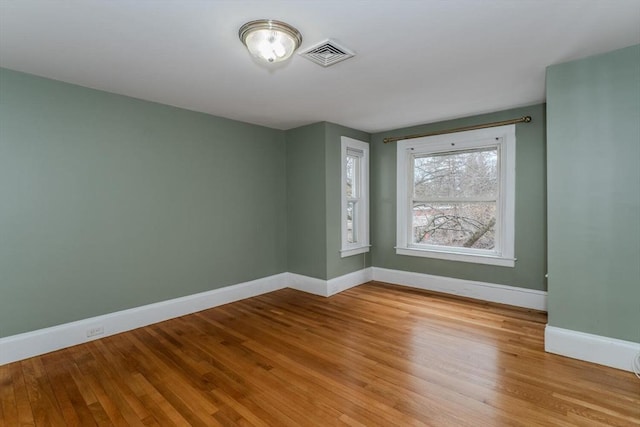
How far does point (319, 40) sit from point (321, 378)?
2365 mm

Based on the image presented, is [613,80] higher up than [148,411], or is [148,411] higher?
[613,80]

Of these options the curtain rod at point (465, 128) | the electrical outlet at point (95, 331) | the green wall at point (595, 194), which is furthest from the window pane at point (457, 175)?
the electrical outlet at point (95, 331)

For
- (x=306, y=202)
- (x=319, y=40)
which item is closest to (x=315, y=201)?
(x=306, y=202)

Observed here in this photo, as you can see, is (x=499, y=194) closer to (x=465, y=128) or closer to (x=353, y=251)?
(x=465, y=128)

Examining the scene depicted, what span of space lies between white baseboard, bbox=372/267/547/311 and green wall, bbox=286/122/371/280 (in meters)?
0.64

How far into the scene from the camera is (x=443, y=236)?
4.43 metres

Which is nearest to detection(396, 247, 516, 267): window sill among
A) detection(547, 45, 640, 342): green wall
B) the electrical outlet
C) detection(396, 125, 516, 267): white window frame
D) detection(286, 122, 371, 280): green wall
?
detection(396, 125, 516, 267): white window frame

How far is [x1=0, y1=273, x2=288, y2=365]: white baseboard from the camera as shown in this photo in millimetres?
2534

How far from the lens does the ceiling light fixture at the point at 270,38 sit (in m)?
1.88

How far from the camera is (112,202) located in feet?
10.0

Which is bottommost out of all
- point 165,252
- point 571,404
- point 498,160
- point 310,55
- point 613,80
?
point 571,404

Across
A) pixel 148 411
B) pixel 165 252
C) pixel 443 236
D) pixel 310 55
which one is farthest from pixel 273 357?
pixel 443 236

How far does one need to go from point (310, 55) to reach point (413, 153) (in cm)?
276

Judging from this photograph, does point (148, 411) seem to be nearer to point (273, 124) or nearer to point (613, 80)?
point (273, 124)
